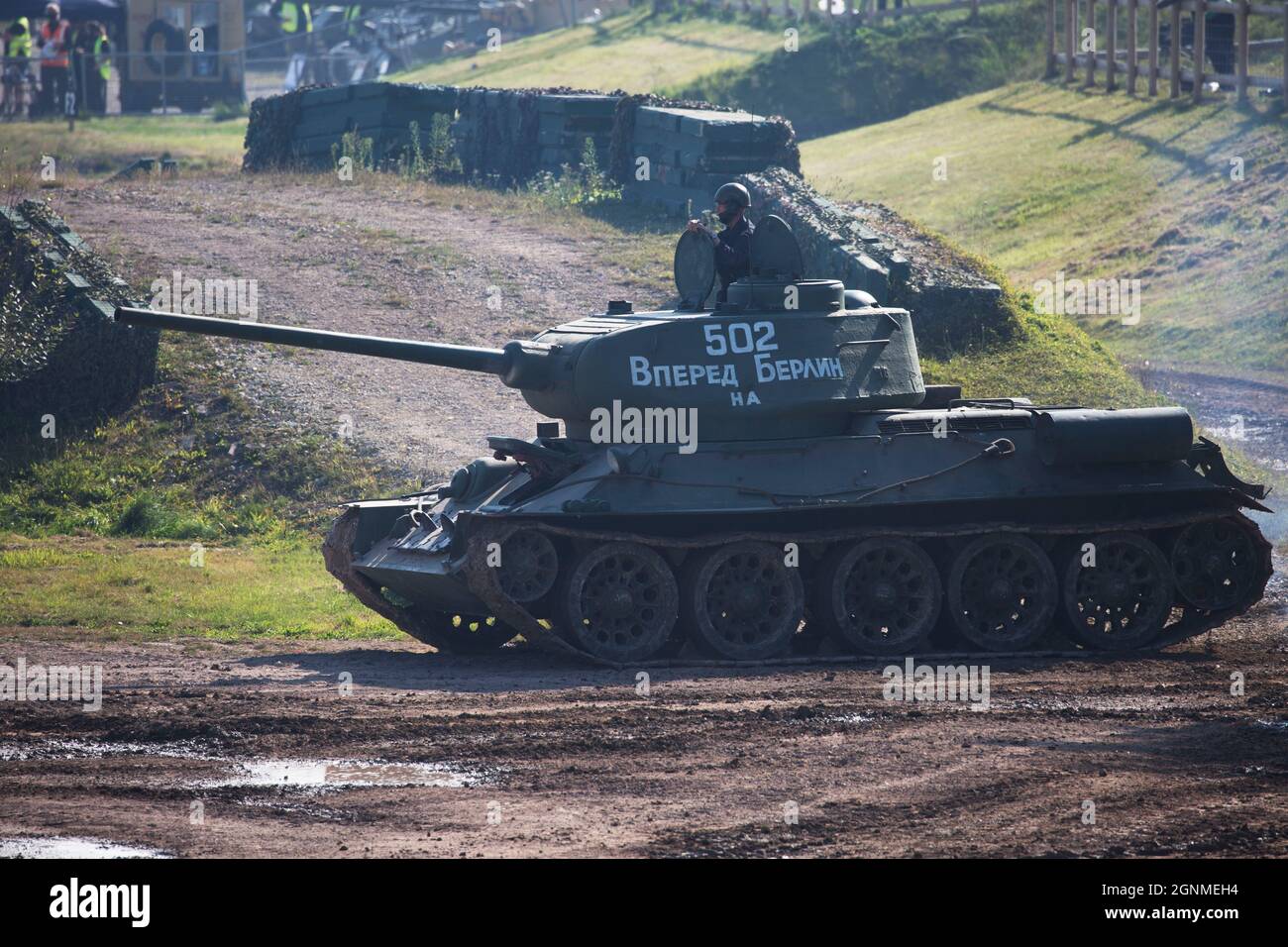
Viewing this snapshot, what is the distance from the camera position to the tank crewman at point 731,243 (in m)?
16.0

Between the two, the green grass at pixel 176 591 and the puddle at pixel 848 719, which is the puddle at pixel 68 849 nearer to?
the puddle at pixel 848 719

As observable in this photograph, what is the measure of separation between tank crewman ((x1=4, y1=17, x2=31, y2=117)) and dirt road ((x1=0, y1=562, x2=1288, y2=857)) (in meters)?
30.1

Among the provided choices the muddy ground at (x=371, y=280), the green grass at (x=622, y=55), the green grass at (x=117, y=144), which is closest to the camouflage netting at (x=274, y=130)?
the green grass at (x=117, y=144)

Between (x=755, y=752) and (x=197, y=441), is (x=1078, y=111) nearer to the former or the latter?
(x=197, y=441)

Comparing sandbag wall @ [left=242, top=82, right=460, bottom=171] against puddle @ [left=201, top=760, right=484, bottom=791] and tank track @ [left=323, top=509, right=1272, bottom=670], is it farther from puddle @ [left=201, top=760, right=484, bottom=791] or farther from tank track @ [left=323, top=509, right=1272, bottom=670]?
puddle @ [left=201, top=760, right=484, bottom=791]

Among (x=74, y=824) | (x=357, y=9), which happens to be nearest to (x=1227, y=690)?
(x=74, y=824)

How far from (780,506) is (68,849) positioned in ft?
22.2

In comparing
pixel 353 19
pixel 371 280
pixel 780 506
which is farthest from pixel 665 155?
pixel 353 19

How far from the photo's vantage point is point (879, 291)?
2392cm

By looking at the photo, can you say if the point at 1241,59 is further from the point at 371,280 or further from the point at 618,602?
the point at 618,602

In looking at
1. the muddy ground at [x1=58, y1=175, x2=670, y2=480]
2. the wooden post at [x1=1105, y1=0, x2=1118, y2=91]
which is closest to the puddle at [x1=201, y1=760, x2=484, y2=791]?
the muddy ground at [x1=58, y1=175, x2=670, y2=480]

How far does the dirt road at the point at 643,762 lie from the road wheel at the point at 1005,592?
2.07 feet

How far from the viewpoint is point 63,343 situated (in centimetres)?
2227

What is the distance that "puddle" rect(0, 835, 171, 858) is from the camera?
9.56 m
